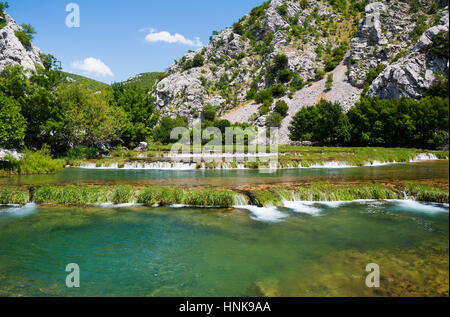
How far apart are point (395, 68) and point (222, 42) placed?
260 ft

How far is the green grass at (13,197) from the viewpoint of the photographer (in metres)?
14.6

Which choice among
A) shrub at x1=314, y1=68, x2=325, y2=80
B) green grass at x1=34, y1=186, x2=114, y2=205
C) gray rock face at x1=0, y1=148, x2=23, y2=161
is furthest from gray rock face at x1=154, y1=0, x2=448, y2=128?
gray rock face at x1=0, y1=148, x2=23, y2=161

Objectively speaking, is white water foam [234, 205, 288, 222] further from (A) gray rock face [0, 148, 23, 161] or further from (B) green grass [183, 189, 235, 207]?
(A) gray rock face [0, 148, 23, 161]

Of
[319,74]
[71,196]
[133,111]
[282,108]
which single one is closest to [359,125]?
[282,108]

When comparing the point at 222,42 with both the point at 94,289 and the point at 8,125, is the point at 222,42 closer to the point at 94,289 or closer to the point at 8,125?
the point at 8,125

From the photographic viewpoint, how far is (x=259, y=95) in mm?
85562

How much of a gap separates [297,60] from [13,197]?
9031 centimetres

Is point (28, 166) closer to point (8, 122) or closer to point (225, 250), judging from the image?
point (8, 122)

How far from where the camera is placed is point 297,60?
9006 cm

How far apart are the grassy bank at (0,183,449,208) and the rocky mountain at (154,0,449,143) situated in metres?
41.8

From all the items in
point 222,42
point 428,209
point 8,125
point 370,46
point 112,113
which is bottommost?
point 428,209

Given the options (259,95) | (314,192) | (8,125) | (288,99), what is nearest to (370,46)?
(288,99)

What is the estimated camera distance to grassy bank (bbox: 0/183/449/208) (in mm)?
14180

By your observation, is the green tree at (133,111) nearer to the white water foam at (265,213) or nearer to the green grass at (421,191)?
the white water foam at (265,213)
